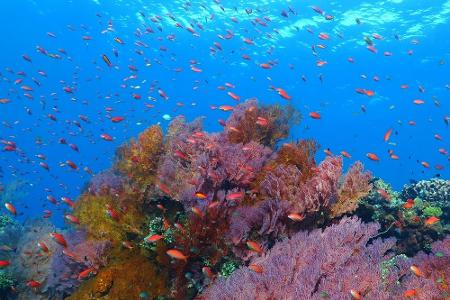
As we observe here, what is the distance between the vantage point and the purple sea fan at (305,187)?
6215 millimetres

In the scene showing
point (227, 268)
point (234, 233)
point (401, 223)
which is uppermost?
point (234, 233)

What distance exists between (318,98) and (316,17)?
3208 centimetres

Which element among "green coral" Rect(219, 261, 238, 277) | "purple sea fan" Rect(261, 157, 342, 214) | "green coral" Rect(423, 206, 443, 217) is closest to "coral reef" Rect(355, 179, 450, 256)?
"green coral" Rect(423, 206, 443, 217)

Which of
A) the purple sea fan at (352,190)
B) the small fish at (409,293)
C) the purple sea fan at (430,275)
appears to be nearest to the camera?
the small fish at (409,293)

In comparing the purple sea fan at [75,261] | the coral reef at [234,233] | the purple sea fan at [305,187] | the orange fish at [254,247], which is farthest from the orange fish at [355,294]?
the purple sea fan at [75,261]

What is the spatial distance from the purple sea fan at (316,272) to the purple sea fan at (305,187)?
84 cm

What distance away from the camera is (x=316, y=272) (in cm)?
447

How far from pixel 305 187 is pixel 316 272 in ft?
6.74

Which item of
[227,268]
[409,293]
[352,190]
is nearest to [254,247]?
[227,268]

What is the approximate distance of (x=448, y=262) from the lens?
Result: 577cm

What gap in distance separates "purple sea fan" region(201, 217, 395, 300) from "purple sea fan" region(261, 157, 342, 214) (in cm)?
84

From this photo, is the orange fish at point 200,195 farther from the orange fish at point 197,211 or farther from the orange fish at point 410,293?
the orange fish at point 410,293

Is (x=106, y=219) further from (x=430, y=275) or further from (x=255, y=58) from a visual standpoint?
(x=255, y=58)

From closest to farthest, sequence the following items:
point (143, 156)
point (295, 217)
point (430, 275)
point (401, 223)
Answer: point (430, 275) → point (295, 217) → point (143, 156) → point (401, 223)
